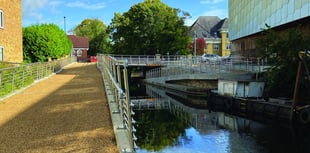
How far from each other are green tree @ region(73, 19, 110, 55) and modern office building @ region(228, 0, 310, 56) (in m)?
43.2

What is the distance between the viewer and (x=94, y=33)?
111 metres

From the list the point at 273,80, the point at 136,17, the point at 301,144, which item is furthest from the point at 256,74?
the point at 136,17

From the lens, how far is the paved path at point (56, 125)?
7602 millimetres

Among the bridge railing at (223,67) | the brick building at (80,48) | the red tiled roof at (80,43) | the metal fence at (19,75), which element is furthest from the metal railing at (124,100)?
the red tiled roof at (80,43)

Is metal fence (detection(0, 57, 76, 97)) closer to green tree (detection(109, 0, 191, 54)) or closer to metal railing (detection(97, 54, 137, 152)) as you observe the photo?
metal railing (detection(97, 54, 137, 152))

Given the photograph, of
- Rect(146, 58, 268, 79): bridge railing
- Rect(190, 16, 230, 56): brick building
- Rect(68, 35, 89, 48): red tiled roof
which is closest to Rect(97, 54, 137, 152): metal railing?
Rect(146, 58, 268, 79): bridge railing

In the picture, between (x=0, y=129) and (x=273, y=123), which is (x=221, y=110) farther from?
(x=0, y=129)

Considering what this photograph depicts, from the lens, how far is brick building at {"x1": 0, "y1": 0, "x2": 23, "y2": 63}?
26.5m

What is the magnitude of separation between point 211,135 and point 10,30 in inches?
680

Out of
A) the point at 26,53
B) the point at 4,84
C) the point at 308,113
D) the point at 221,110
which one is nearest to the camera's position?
the point at 4,84

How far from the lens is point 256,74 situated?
100.0 ft

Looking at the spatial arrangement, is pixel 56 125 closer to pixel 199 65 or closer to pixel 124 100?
pixel 124 100

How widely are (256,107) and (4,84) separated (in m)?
13.9

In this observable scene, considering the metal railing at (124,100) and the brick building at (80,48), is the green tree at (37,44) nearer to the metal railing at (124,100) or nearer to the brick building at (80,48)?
the metal railing at (124,100)
